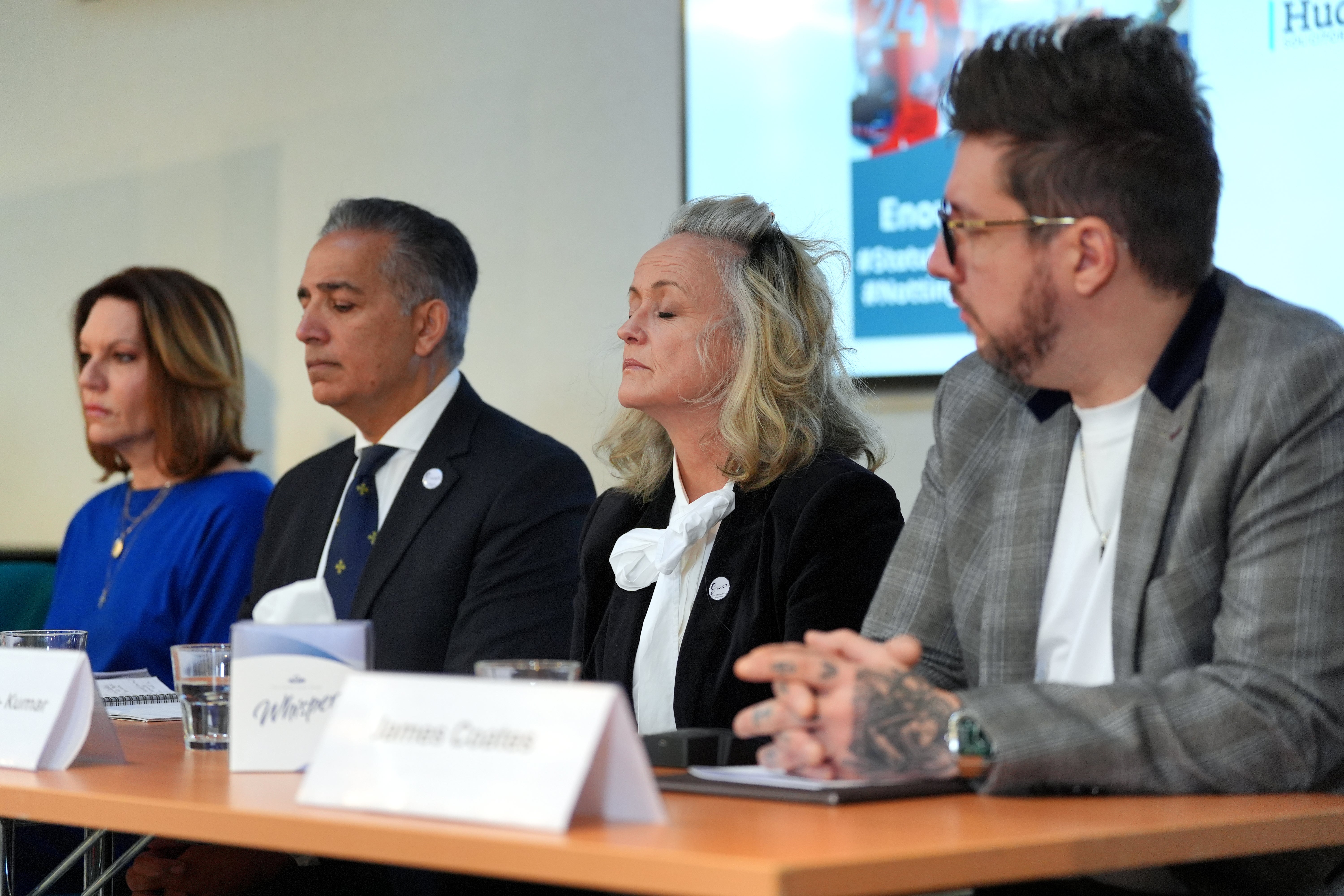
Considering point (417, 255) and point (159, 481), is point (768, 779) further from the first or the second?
point (159, 481)

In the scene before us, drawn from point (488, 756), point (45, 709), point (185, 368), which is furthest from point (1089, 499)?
point (185, 368)

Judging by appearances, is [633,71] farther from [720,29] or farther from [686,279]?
[686,279]

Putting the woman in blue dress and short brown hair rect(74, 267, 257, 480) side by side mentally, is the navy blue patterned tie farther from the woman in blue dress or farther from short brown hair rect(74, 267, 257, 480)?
short brown hair rect(74, 267, 257, 480)

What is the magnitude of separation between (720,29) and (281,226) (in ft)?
4.68

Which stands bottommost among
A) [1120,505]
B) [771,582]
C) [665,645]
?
[665,645]

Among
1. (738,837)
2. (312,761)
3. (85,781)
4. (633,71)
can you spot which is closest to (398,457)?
(633,71)

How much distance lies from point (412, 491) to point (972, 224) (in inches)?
59.4

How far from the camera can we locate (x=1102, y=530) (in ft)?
5.26

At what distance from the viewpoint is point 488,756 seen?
3.54ft

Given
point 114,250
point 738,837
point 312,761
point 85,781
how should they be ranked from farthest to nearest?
point 114,250, point 85,781, point 312,761, point 738,837

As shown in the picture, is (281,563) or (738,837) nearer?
(738,837)

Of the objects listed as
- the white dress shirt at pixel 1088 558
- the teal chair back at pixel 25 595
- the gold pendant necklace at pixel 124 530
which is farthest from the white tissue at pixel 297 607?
the teal chair back at pixel 25 595

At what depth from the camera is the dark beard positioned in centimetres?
160

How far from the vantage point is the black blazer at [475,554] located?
2.66 m
